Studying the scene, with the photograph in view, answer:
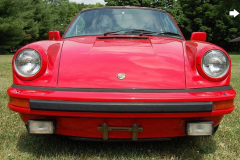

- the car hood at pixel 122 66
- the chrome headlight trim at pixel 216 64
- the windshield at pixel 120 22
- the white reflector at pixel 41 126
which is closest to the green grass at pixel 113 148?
the white reflector at pixel 41 126

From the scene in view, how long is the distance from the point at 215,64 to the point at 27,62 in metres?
1.58

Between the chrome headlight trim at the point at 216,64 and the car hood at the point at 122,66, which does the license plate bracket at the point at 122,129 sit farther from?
the chrome headlight trim at the point at 216,64

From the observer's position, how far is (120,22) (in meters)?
3.28

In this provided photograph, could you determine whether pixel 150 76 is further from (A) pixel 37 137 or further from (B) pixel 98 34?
(A) pixel 37 137

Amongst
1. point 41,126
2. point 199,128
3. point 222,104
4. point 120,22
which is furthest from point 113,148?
point 120,22

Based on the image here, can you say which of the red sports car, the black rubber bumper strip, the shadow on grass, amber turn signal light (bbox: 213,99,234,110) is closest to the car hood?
the red sports car

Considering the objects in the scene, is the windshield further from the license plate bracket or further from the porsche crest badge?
the license plate bracket

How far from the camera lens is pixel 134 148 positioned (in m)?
2.53

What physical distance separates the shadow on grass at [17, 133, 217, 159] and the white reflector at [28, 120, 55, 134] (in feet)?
0.93

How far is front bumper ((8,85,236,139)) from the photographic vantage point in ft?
6.36

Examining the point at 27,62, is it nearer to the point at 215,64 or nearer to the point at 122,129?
the point at 122,129

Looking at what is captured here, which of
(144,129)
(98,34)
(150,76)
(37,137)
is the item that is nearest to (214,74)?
(150,76)

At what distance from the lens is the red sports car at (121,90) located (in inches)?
77.2

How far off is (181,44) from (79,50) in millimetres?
1000
